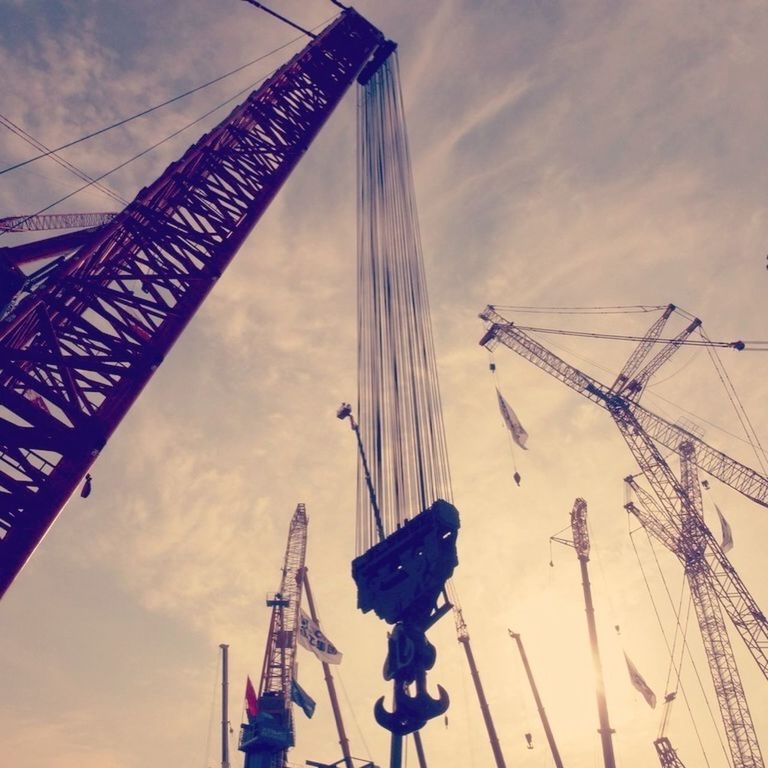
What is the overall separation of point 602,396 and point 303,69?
109 feet

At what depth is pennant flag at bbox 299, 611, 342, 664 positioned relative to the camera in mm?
36719

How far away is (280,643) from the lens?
45.5m

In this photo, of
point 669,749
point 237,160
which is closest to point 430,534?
point 237,160

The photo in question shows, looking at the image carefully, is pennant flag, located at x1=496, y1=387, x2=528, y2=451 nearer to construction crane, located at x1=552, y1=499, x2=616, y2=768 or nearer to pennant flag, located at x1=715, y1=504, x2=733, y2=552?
construction crane, located at x1=552, y1=499, x2=616, y2=768

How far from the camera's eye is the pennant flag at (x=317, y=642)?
36719 millimetres

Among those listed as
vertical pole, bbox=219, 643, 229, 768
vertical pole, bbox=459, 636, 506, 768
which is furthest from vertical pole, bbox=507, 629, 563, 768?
vertical pole, bbox=219, 643, 229, 768

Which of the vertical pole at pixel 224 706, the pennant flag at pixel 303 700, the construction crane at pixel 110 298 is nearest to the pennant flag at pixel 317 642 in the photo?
the pennant flag at pixel 303 700

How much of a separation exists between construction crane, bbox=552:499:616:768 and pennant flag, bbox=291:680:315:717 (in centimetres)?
1930

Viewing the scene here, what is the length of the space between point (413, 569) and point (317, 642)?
32.2 m

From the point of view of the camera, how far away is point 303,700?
39188 millimetres

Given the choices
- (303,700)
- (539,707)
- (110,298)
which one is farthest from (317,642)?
(110,298)

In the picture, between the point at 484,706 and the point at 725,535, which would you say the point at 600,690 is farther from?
the point at 725,535

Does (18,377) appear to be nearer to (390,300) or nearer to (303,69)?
(390,300)

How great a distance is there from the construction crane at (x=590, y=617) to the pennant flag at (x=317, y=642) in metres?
15.5
